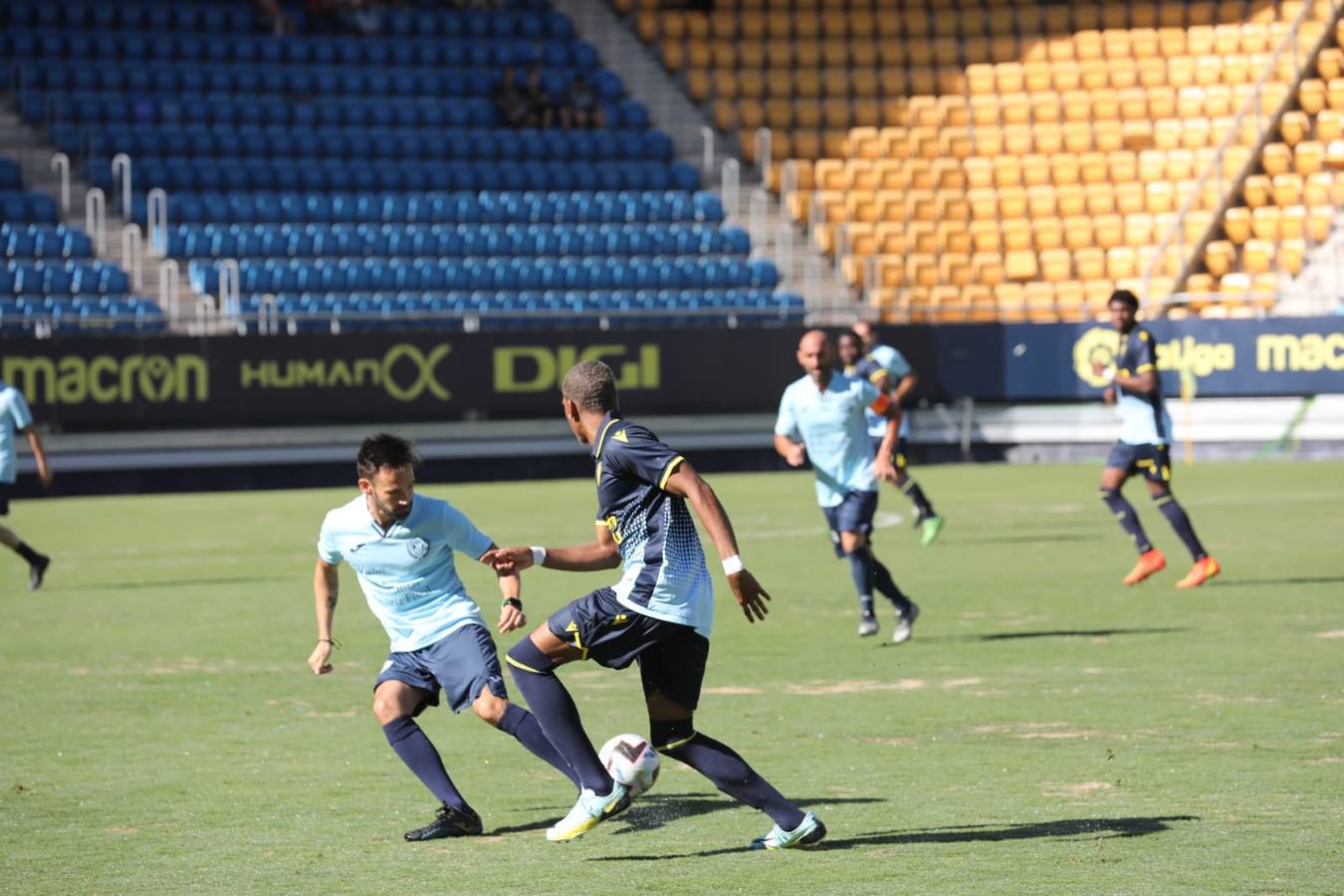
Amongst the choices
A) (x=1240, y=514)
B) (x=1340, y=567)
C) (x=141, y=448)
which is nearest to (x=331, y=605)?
(x=1340, y=567)

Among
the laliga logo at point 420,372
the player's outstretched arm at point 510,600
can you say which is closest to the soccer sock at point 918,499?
the laliga logo at point 420,372

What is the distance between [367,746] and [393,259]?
23353mm

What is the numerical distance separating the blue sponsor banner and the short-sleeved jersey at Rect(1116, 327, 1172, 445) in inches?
635

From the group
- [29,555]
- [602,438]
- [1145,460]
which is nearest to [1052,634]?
[1145,460]

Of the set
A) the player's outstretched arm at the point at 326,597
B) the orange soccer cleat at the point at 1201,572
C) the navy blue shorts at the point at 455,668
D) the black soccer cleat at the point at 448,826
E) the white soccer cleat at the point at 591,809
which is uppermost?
the player's outstretched arm at the point at 326,597

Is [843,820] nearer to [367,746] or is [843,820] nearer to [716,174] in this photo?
[367,746]

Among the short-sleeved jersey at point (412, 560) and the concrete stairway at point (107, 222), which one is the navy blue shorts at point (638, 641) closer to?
the short-sleeved jersey at point (412, 560)

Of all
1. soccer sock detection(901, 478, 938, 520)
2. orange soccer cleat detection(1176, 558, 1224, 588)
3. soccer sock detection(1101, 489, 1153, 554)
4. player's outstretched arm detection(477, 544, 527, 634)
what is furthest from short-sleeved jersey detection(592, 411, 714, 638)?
soccer sock detection(901, 478, 938, 520)

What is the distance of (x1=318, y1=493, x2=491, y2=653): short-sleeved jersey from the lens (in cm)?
769

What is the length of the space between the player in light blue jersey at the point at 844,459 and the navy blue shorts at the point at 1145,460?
3291mm

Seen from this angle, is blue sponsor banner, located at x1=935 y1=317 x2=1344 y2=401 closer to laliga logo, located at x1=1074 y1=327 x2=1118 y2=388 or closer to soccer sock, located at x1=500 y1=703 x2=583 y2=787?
laliga logo, located at x1=1074 y1=327 x2=1118 y2=388

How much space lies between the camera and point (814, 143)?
38.3 m

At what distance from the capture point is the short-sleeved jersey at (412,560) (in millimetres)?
7691

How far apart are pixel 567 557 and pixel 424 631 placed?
782 millimetres
